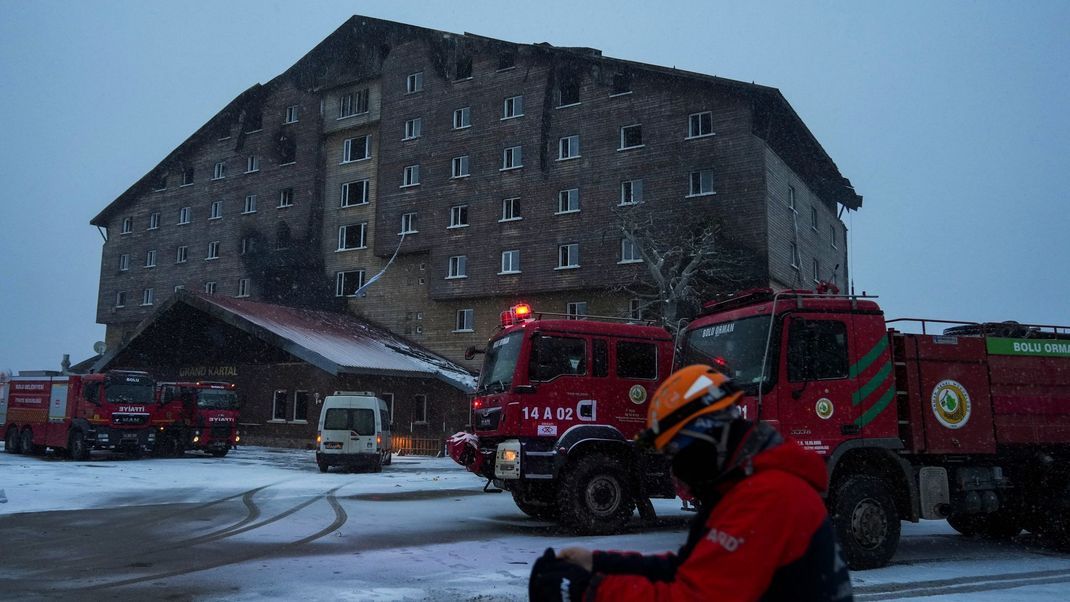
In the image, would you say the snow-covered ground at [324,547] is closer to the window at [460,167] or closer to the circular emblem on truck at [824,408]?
the circular emblem on truck at [824,408]

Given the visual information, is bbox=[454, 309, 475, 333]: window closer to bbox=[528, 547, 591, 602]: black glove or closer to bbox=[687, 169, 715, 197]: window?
bbox=[687, 169, 715, 197]: window

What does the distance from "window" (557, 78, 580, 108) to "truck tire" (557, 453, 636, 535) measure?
2758cm

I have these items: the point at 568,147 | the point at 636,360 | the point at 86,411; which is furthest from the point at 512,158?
the point at 636,360

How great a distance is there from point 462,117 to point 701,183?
1337 centimetres

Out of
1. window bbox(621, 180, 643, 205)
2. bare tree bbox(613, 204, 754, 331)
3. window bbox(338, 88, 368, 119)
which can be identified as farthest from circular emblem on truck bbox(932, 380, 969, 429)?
window bbox(338, 88, 368, 119)

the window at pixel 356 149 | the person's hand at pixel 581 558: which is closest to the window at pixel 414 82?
the window at pixel 356 149

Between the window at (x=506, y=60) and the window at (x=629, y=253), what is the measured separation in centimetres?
1112

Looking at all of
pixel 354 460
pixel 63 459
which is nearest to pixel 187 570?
pixel 354 460

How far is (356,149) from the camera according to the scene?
143 ft

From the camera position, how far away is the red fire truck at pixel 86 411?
82.6 feet

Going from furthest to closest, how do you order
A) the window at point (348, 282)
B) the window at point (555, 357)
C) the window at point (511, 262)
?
the window at point (348, 282) → the window at point (511, 262) → the window at point (555, 357)

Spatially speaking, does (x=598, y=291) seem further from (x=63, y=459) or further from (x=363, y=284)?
(x=63, y=459)

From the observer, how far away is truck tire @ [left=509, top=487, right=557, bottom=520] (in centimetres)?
1222

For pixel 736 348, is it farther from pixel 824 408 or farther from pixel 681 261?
pixel 681 261
